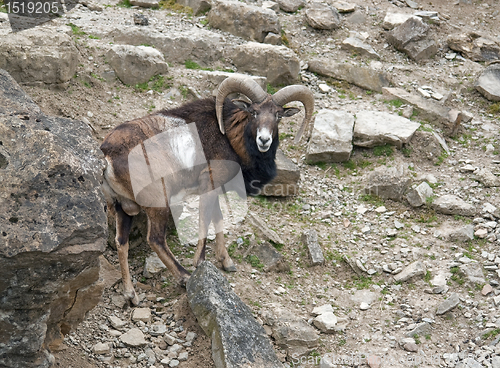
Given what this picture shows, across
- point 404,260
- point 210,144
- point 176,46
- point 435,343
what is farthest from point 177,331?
point 176,46

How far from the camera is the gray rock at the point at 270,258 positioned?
8.20 metres

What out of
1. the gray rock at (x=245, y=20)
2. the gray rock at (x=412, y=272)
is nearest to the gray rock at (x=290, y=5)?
the gray rock at (x=245, y=20)

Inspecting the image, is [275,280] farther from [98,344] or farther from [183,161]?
[98,344]

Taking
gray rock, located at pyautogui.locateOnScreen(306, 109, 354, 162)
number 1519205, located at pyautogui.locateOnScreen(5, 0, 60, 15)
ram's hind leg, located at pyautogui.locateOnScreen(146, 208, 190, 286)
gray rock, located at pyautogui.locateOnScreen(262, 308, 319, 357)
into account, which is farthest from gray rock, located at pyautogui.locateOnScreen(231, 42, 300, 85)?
gray rock, located at pyautogui.locateOnScreen(262, 308, 319, 357)

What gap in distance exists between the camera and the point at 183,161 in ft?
25.2

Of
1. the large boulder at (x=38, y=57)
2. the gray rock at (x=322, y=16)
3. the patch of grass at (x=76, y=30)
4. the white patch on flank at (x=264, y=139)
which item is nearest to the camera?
the white patch on flank at (x=264, y=139)

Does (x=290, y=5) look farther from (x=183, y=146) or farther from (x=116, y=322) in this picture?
(x=116, y=322)

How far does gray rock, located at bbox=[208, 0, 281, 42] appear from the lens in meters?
13.7

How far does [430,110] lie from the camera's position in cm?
1194

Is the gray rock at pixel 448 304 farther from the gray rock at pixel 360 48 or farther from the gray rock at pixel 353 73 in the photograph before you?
the gray rock at pixel 360 48

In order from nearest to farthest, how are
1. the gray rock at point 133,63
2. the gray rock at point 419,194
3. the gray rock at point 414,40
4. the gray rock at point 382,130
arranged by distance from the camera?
the gray rock at point 419,194
the gray rock at point 382,130
the gray rock at point 133,63
the gray rock at point 414,40

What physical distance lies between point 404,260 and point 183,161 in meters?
3.99

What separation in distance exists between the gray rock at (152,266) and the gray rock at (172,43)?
19.8 feet

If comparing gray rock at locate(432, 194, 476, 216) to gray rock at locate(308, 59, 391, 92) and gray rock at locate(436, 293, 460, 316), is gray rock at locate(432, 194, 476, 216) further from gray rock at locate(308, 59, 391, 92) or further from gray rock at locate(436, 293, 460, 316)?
gray rock at locate(308, 59, 391, 92)
